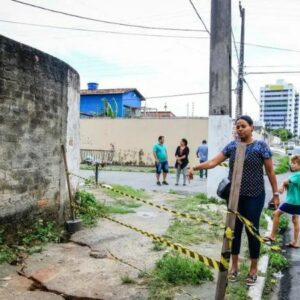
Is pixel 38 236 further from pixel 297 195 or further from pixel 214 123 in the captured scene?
pixel 214 123

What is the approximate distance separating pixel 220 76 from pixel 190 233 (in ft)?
13.1

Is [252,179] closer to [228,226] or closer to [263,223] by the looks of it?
[228,226]

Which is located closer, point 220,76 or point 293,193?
point 293,193

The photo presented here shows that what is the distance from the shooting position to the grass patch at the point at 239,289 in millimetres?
4047

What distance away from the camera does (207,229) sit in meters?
7.00

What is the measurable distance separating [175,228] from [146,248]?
1.29 metres

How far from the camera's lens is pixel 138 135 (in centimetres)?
2419

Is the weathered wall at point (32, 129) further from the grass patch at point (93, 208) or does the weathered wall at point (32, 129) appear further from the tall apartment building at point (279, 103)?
the tall apartment building at point (279, 103)

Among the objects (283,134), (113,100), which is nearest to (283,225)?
(113,100)

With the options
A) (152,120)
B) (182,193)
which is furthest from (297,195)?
(152,120)

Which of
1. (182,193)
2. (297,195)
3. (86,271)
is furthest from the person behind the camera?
(182,193)

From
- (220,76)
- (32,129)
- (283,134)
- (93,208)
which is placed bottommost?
(93,208)

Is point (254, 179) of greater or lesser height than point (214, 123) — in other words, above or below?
below

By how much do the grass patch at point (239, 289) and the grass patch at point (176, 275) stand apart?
11.4 inches
